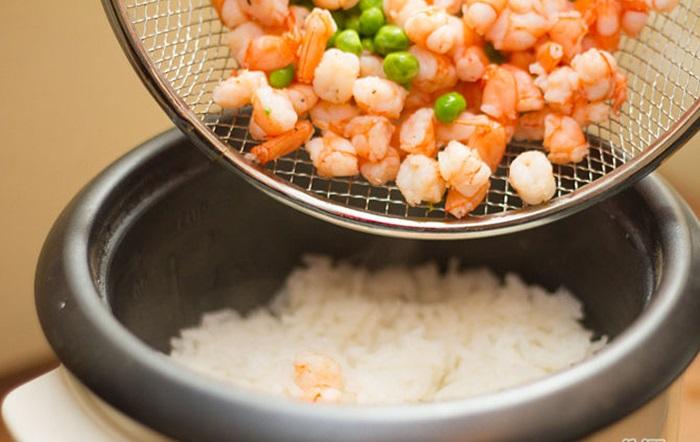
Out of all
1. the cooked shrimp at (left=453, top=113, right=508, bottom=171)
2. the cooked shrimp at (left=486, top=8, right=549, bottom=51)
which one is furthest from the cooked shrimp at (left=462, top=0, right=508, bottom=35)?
the cooked shrimp at (left=453, top=113, right=508, bottom=171)

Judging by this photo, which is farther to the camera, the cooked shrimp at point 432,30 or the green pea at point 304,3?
the green pea at point 304,3

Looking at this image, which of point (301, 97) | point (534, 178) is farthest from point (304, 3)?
point (534, 178)

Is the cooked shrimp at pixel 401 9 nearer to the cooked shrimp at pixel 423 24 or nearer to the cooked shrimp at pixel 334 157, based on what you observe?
the cooked shrimp at pixel 423 24

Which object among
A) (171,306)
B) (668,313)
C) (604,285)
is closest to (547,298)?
(604,285)

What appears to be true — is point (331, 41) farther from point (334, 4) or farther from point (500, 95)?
point (500, 95)

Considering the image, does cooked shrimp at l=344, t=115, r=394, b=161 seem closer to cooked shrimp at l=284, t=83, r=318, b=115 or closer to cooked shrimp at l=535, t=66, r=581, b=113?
cooked shrimp at l=284, t=83, r=318, b=115

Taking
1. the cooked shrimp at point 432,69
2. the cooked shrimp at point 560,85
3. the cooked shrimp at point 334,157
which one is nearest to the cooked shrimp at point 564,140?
the cooked shrimp at point 560,85

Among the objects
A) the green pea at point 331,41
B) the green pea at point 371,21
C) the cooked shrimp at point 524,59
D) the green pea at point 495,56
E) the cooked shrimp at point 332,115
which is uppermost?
the green pea at point 371,21
